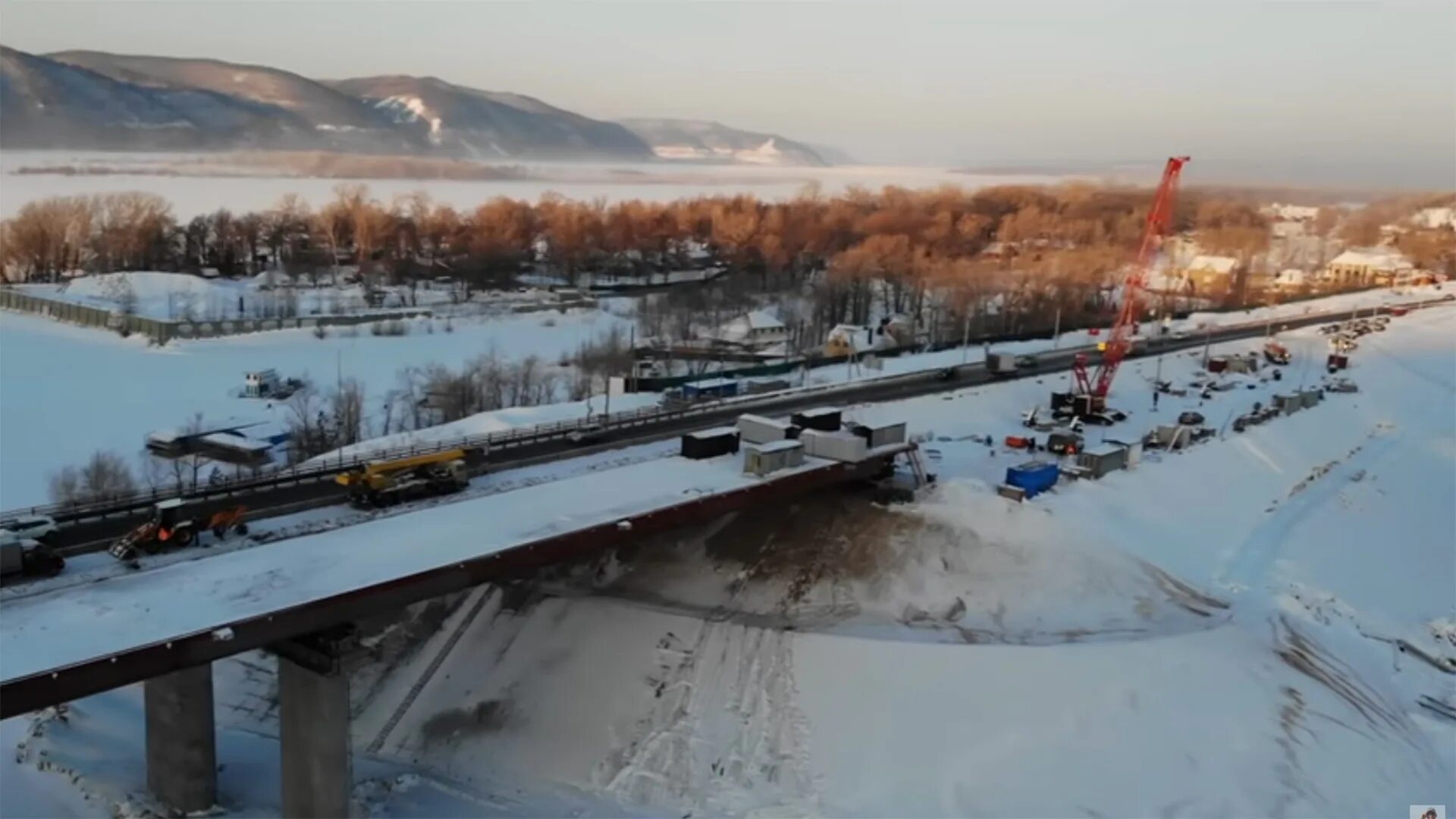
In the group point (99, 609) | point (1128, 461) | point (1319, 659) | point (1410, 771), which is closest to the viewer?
point (99, 609)

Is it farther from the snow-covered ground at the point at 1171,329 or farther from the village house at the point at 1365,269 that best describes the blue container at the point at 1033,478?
the village house at the point at 1365,269

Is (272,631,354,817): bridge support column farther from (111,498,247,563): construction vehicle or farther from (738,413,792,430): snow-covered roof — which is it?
(738,413,792,430): snow-covered roof

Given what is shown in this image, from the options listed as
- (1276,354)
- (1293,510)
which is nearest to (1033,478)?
(1293,510)

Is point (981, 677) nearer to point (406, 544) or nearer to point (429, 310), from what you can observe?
point (406, 544)

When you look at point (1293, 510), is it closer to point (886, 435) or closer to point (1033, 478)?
point (1033, 478)

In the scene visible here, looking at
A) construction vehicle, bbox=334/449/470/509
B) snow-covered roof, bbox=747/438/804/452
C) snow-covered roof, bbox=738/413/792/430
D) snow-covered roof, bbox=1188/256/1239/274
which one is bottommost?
construction vehicle, bbox=334/449/470/509

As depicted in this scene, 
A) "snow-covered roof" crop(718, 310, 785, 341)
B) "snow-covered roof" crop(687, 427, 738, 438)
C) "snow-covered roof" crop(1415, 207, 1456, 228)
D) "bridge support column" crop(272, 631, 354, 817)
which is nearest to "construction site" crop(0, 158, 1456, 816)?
"bridge support column" crop(272, 631, 354, 817)

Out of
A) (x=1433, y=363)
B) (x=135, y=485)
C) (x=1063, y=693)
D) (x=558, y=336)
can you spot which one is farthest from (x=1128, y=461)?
(x=1433, y=363)
